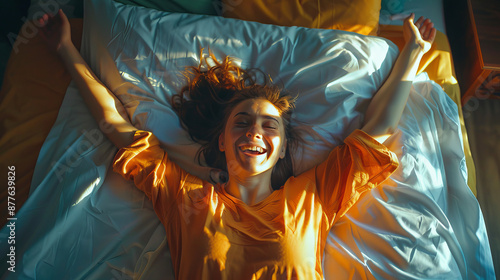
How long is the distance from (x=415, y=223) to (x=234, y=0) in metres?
1.16

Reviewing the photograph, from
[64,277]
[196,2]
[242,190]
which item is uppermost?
[196,2]

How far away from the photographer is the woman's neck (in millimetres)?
1258

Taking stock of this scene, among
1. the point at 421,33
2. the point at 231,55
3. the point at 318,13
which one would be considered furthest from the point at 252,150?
the point at 421,33

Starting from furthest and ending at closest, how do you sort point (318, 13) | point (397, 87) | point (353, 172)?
point (318, 13) < point (397, 87) < point (353, 172)

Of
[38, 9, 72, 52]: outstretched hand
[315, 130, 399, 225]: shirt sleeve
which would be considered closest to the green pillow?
[38, 9, 72, 52]: outstretched hand

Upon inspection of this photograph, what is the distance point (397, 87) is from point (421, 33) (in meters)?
0.34

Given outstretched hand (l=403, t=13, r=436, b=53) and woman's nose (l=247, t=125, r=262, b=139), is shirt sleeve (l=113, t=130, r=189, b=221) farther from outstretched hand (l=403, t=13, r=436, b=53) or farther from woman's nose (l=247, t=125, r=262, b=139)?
outstretched hand (l=403, t=13, r=436, b=53)

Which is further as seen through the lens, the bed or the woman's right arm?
the woman's right arm

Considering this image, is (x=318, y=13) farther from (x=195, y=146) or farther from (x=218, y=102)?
(x=195, y=146)

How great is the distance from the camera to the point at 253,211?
3.95 feet

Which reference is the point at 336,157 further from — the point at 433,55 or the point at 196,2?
the point at 196,2

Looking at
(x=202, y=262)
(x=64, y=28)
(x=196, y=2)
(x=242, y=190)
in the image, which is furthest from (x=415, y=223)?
(x=64, y=28)

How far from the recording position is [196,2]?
5.66ft

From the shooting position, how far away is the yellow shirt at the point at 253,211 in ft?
3.57
